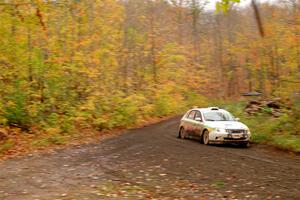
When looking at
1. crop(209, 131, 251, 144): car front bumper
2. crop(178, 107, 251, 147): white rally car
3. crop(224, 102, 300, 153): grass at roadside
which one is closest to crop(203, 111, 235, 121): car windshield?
crop(178, 107, 251, 147): white rally car

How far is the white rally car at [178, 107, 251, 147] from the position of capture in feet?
59.5

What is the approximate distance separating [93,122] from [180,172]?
602 inches

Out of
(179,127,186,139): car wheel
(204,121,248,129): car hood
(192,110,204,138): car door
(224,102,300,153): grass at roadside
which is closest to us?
(224,102,300,153): grass at roadside

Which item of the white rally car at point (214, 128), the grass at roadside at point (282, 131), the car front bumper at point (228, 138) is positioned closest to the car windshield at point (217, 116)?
the white rally car at point (214, 128)

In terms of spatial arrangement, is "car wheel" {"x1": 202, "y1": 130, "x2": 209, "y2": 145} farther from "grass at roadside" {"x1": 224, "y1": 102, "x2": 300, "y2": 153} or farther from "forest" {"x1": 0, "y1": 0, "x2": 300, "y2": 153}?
"forest" {"x1": 0, "y1": 0, "x2": 300, "y2": 153}

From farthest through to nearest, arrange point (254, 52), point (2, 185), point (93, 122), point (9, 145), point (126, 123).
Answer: point (254, 52) → point (126, 123) → point (93, 122) → point (9, 145) → point (2, 185)

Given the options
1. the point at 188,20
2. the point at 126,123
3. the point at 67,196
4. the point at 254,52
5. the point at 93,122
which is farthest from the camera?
the point at 188,20

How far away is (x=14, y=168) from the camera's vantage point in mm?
13648

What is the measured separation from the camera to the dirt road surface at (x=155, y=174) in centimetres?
953

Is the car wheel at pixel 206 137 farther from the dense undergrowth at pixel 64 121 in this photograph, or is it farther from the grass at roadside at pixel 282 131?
the dense undergrowth at pixel 64 121

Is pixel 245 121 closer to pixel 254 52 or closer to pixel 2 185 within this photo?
pixel 2 185

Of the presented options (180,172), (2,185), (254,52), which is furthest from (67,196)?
(254,52)

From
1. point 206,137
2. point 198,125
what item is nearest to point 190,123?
point 198,125

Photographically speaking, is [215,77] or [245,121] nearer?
[245,121]
